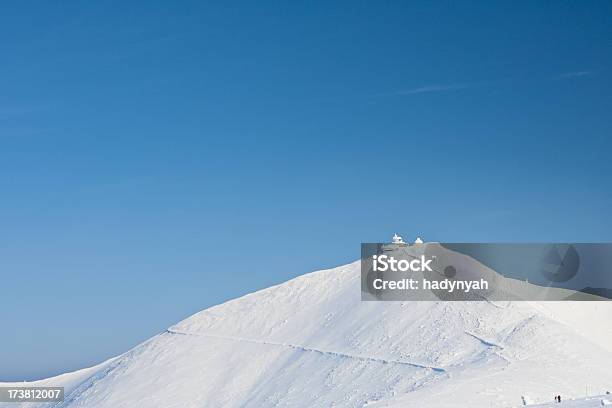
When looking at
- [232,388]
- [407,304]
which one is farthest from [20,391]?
[407,304]

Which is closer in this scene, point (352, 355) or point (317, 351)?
point (352, 355)

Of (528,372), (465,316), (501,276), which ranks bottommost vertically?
(528,372)

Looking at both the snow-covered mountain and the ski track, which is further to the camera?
the ski track

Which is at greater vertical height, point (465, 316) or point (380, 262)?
point (380, 262)

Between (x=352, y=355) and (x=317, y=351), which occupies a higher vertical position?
(x=317, y=351)

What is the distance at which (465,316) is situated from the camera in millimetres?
75875

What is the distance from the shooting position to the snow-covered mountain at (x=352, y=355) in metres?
56.9

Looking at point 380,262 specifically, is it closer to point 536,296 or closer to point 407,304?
point 407,304

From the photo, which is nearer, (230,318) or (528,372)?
(528,372)

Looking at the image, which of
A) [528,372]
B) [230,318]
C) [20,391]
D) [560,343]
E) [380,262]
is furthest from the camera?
[20,391]

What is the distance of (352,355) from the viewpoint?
3051 inches

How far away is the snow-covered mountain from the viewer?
56.9 m

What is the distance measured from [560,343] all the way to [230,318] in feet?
170

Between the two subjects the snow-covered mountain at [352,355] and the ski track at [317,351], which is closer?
the snow-covered mountain at [352,355]
